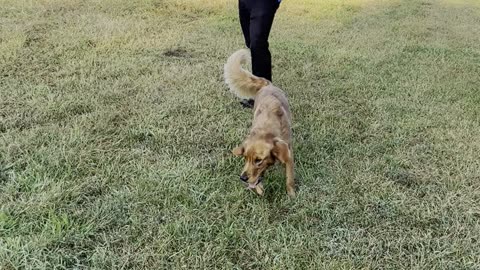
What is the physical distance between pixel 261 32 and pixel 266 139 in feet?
5.16

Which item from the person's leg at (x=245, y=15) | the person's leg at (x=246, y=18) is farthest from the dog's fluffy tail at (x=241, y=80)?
the person's leg at (x=245, y=15)

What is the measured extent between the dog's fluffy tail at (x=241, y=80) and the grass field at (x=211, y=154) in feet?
1.03

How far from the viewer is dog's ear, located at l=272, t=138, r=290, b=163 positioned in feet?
9.77

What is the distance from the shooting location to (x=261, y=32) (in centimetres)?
426

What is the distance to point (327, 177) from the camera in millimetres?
3467

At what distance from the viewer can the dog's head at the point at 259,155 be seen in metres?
2.94

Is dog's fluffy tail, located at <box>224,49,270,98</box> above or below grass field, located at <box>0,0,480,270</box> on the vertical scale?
above

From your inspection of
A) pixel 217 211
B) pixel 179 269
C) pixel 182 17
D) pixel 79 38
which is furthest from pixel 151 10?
pixel 179 269

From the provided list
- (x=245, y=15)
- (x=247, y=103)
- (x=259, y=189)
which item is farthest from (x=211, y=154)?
(x=245, y=15)

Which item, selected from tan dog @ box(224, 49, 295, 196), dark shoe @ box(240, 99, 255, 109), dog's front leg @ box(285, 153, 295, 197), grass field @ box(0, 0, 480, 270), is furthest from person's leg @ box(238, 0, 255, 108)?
dog's front leg @ box(285, 153, 295, 197)

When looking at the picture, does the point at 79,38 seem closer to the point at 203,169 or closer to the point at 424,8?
the point at 203,169

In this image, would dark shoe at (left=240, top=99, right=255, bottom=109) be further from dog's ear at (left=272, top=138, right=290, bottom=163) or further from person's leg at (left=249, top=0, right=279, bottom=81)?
A: dog's ear at (left=272, top=138, right=290, bottom=163)

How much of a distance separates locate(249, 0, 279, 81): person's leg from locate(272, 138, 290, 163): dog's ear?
5.26 ft

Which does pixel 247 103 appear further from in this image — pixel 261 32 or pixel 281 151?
pixel 281 151
